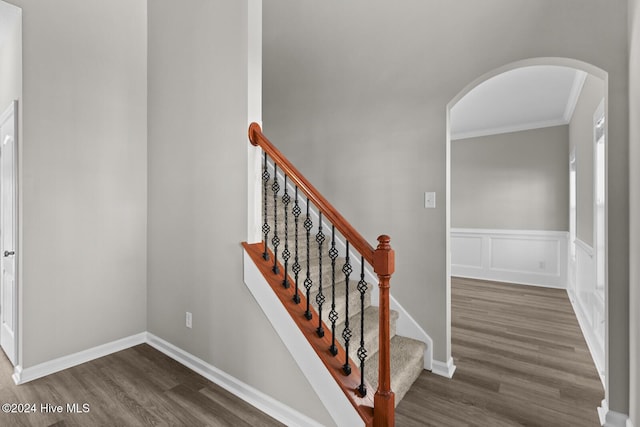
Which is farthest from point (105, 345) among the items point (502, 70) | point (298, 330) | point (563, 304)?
point (563, 304)

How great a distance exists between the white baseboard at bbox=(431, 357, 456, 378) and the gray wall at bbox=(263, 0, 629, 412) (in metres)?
0.07

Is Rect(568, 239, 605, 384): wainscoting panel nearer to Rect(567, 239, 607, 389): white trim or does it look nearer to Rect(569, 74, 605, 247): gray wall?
Rect(567, 239, 607, 389): white trim

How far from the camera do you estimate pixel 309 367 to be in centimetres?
181

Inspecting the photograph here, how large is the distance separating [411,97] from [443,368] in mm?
2214

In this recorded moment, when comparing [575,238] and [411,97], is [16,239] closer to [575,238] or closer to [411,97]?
[411,97]

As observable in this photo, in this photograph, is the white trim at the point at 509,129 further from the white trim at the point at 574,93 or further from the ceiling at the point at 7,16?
the ceiling at the point at 7,16

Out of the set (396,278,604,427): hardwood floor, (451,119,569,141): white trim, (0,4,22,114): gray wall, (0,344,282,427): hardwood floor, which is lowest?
(396,278,604,427): hardwood floor

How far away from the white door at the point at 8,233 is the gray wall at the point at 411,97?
7.77ft

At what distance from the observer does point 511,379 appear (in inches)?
94.7

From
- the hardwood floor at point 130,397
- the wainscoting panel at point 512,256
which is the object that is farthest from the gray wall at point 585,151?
the hardwood floor at point 130,397

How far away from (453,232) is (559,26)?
4716 mm

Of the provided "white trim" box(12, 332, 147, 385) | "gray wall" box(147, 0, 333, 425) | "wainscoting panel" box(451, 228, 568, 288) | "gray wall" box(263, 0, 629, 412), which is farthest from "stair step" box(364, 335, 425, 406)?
"wainscoting panel" box(451, 228, 568, 288)

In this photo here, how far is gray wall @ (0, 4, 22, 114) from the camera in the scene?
7.81 ft

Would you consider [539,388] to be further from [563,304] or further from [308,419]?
[563,304]
